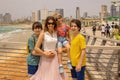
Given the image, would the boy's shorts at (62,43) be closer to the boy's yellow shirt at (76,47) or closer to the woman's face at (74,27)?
the boy's yellow shirt at (76,47)

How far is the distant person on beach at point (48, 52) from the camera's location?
4.99m

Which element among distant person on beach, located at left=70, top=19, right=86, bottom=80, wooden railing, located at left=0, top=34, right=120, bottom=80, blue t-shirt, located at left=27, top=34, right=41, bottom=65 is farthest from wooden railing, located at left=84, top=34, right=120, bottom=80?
blue t-shirt, located at left=27, top=34, right=41, bottom=65

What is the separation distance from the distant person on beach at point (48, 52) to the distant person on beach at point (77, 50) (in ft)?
0.93

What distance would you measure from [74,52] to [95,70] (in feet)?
5.87

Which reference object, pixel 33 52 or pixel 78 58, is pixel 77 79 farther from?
pixel 33 52

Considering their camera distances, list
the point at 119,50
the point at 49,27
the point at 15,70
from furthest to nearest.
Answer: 1. the point at 15,70
2. the point at 119,50
3. the point at 49,27

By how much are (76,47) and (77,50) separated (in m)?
0.05

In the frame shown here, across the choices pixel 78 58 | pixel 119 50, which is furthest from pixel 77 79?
pixel 119 50

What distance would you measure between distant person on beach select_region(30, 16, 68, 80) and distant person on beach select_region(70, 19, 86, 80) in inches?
11.1

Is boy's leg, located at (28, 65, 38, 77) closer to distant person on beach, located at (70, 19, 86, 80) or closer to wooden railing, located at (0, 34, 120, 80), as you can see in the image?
distant person on beach, located at (70, 19, 86, 80)

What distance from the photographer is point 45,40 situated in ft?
16.4

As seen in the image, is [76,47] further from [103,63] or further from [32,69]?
[103,63]

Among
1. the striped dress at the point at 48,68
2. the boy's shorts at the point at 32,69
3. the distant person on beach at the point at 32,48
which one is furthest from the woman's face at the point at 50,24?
the boy's shorts at the point at 32,69

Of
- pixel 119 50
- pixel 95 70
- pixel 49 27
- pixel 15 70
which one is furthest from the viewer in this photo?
pixel 15 70
